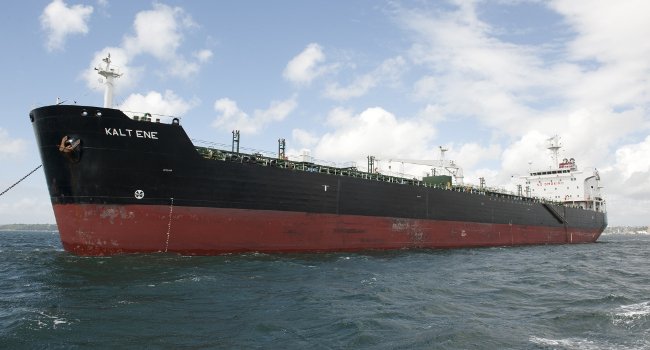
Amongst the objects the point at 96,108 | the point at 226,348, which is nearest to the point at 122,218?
the point at 96,108

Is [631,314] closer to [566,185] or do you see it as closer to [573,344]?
[573,344]

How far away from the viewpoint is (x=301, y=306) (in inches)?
430

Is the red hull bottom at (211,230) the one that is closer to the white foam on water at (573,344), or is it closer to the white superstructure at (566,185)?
the white foam on water at (573,344)

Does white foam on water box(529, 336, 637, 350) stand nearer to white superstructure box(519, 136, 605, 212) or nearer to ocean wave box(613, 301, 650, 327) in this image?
ocean wave box(613, 301, 650, 327)

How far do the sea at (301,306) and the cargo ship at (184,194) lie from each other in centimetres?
138

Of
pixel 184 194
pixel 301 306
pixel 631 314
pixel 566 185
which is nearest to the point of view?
pixel 631 314

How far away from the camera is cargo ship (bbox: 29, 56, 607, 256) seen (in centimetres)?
1784

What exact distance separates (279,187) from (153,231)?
633 cm

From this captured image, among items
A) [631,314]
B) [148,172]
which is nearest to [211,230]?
[148,172]

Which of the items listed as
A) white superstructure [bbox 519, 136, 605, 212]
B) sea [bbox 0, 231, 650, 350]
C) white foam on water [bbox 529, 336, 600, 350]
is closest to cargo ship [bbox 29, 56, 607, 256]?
sea [bbox 0, 231, 650, 350]

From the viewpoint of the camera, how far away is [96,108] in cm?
1767

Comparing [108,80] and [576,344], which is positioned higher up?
[108,80]

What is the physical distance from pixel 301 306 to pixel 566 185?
169 feet

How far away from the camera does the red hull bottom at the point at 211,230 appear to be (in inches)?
707
